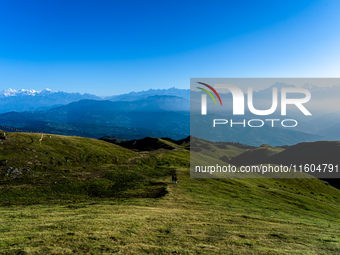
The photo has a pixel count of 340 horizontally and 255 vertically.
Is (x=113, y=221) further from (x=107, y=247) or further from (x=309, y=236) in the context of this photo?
(x=309, y=236)

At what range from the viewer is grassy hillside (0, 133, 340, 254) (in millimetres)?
18281

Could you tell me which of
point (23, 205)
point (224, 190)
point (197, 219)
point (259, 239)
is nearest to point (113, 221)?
point (197, 219)

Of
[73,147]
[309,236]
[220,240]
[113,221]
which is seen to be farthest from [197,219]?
[73,147]

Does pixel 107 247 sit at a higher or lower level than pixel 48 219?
higher

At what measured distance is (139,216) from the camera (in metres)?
28.1

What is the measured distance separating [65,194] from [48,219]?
2134cm

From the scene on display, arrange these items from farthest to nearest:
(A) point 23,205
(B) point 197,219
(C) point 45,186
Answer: (C) point 45,186, (A) point 23,205, (B) point 197,219

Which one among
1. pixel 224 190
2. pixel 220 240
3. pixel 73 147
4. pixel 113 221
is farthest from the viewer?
pixel 73 147

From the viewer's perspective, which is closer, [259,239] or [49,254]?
[49,254]

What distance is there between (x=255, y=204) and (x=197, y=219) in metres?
25.2

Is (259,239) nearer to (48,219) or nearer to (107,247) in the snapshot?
(107,247)

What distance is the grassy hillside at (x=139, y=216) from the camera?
18281 mm

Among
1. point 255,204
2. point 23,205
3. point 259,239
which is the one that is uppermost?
point 259,239

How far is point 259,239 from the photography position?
2188 centimetres
